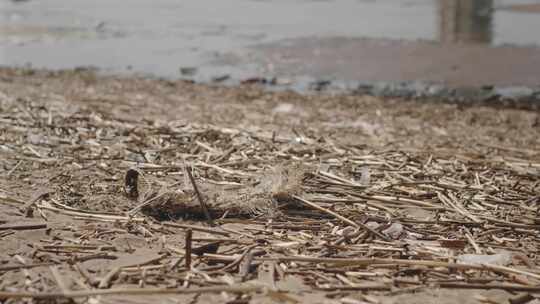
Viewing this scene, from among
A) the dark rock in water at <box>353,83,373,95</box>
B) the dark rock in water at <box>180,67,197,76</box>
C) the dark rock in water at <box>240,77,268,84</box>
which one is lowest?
the dark rock in water at <box>353,83,373,95</box>

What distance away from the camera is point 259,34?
18.4 meters

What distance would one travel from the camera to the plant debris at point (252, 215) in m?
2.71

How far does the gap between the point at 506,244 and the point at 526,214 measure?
58cm

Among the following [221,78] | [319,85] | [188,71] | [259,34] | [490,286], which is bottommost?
[490,286]

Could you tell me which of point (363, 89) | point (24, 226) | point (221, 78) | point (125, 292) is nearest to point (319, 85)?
point (363, 89)

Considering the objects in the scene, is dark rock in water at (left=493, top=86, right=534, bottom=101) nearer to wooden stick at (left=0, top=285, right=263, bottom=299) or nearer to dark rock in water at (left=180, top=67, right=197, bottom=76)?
dark rock in water at (left=180, top=67, right=197, bottom=76)

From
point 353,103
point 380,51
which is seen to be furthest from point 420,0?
point 353,103

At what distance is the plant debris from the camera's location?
8.88 ft

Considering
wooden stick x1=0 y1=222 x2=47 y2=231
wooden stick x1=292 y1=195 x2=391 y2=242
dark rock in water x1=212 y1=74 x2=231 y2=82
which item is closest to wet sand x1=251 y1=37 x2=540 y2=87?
dark rock in water x1=212 y1=74 x2=231 y2=82

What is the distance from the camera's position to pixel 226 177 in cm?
420

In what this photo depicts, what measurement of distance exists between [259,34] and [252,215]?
50.3 ft

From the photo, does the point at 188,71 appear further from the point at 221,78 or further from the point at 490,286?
the point at 490,286

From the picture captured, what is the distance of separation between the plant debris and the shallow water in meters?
8.35

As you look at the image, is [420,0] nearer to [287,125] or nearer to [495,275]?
[287,125]
